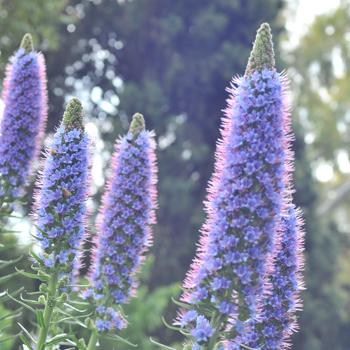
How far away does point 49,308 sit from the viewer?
3.73 metres

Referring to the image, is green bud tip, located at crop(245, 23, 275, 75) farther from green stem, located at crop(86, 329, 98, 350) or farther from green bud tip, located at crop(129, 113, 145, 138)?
green stem, located at crop(86, 329, 98, 350)

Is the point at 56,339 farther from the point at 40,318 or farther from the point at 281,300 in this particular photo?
the point at 281,300

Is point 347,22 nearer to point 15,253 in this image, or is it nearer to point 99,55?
point 99,55

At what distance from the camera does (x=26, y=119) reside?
4.35m

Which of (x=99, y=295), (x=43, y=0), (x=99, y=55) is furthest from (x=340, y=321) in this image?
(x=99, y=295)

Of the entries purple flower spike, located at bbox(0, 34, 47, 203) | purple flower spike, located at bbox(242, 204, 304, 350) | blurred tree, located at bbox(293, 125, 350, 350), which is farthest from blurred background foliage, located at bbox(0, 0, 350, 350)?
purple flower spike, located at bbox(242, 204, 304, 350)

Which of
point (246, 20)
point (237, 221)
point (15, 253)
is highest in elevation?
point (246, 20)

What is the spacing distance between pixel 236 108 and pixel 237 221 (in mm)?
509

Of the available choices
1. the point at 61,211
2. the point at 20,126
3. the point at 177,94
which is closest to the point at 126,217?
the point at 61,211

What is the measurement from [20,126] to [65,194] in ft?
2.96

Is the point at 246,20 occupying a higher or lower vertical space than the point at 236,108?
higher

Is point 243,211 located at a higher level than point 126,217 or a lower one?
lower

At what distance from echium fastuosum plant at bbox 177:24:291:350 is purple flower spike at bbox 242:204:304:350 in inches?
4.6

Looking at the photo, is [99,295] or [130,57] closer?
[99,295]
